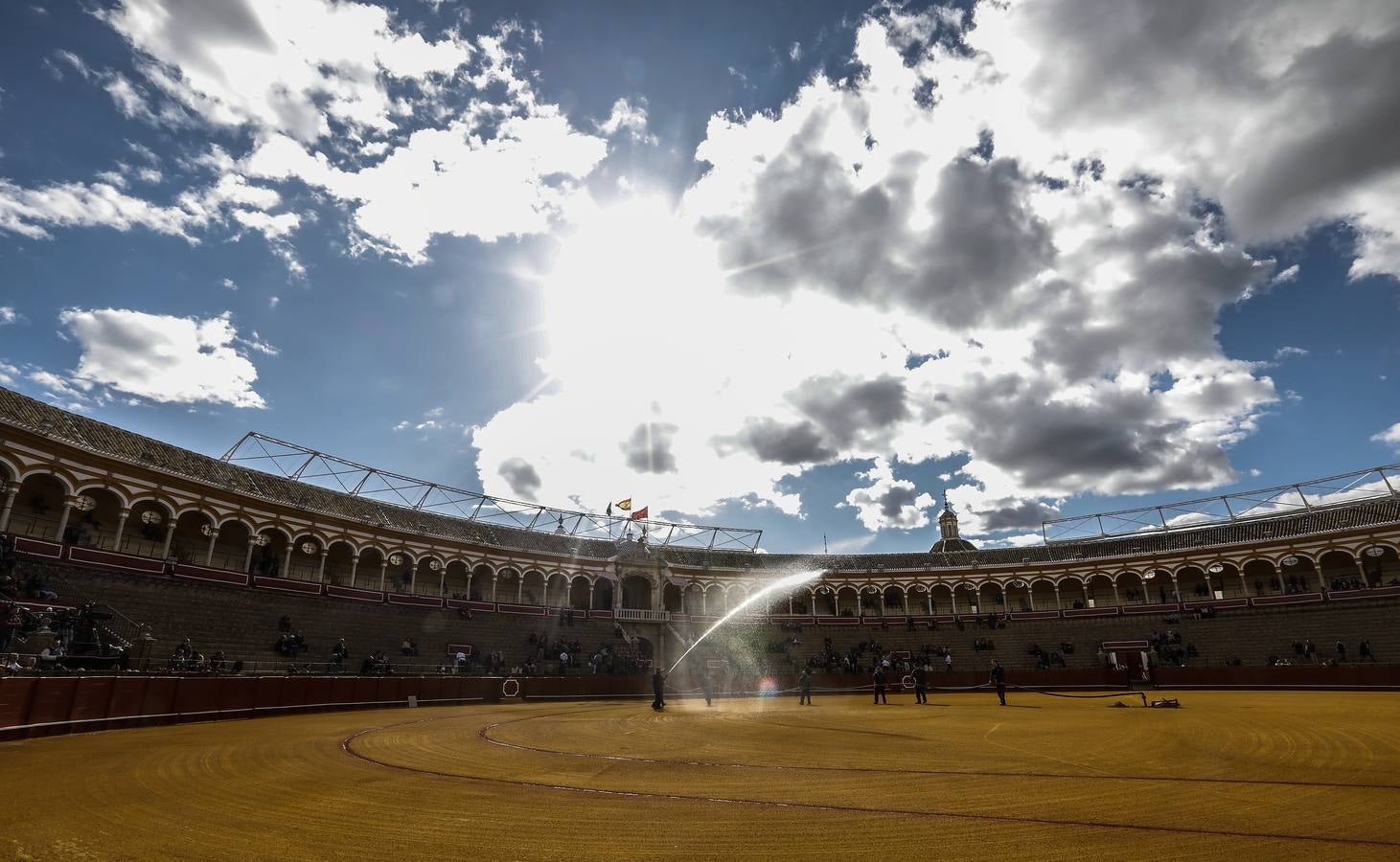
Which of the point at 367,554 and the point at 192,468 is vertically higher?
the point at 192,468

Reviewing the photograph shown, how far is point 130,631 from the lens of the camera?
25203 mm

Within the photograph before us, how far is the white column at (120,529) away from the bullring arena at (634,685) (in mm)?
297

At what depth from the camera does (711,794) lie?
344 inches

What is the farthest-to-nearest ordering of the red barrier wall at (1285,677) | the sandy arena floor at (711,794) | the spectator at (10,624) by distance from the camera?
the red barrier wall at (1285,677)
the spectator at (10,624)
the sandy arena floor at (711,794)

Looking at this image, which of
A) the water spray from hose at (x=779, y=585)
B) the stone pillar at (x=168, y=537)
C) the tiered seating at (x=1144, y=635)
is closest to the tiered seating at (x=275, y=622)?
the stone pillar at (x=168, y=537)

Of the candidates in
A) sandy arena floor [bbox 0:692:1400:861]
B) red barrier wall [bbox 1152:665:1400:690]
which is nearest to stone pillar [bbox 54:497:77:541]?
sandy arena floor [bbox 0:692:1400:861]

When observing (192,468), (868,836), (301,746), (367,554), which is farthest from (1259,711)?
(192,468)

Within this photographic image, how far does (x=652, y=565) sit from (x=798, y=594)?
15.5m

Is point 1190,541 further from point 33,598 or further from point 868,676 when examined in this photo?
point 33,598

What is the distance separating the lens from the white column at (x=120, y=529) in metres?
29.8

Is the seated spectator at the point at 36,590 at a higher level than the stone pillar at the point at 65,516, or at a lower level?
lower

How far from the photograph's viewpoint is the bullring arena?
23.7ft

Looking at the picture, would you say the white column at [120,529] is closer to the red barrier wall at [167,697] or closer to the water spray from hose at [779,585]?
the red barrier wall at [167,697]

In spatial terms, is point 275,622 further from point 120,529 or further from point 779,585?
point 779,585
